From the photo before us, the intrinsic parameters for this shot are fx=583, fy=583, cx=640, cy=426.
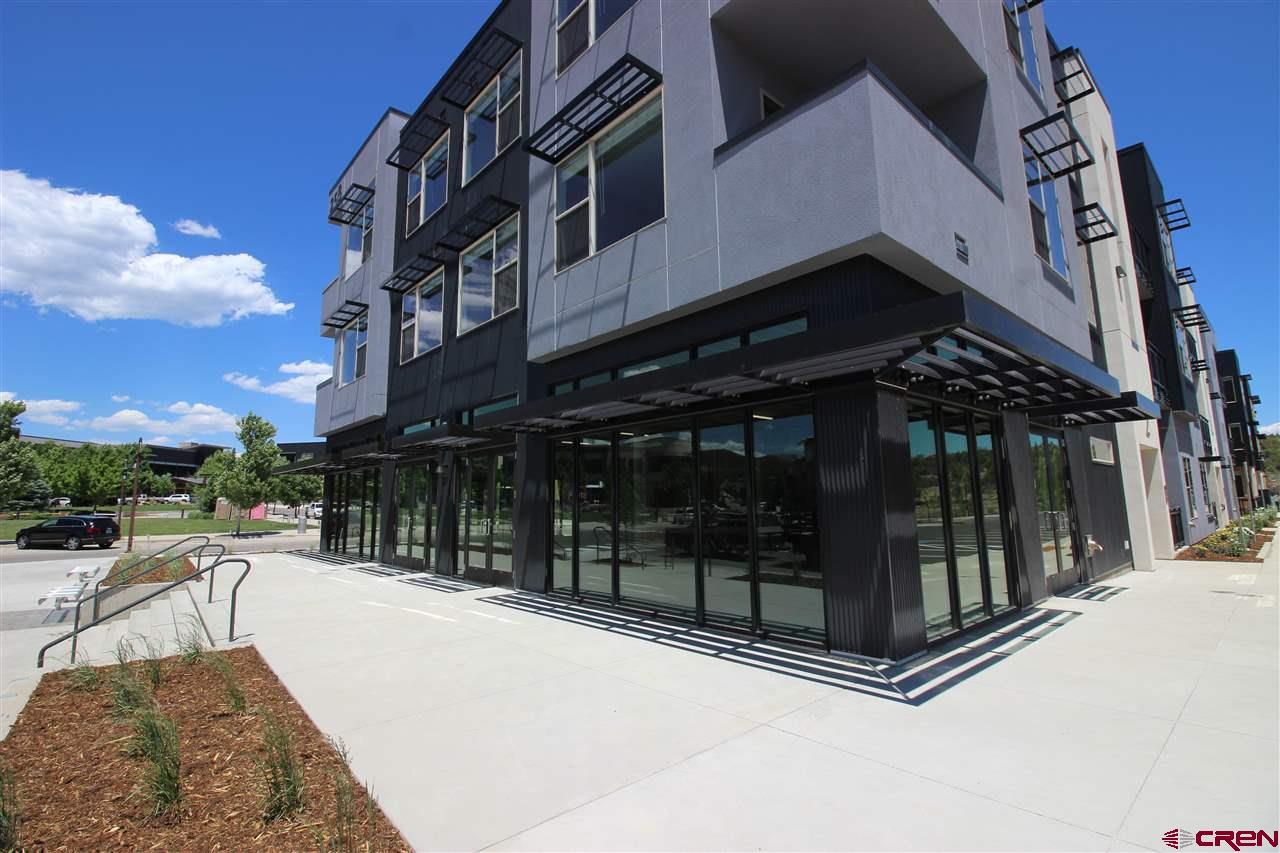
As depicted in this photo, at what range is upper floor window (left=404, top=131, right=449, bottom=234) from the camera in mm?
17312

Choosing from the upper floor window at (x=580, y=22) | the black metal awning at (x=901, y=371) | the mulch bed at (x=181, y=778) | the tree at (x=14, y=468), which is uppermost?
the upper floor window at (x=580, y=22)

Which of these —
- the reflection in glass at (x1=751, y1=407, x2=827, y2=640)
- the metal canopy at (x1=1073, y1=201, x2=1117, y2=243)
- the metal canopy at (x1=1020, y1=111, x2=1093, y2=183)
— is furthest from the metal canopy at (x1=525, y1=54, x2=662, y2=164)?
the metal canopy at (x1=1073, y1=201, x2=1117, y2=243)

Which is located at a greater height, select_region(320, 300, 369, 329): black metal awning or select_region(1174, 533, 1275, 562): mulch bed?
select_region(320, 300, 369, 329): black metal awning

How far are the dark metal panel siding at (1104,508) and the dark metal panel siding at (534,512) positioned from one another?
11.2m

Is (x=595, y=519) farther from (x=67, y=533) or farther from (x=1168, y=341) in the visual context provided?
(x=67, y=533)

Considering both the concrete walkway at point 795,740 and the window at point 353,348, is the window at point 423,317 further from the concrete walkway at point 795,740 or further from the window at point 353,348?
the concrete walkway at point 795,740

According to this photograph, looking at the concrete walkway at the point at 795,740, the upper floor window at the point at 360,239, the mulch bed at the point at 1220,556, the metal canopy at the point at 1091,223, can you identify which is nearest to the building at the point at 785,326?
the metal canopy at the point at 1091,223

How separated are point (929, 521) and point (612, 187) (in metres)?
7.44

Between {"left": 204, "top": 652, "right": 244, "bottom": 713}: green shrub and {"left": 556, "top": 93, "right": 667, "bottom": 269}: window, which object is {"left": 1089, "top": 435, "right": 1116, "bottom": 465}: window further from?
{"left": 204, "top": 652, "right": 244, "bottom": 713}: green shrub

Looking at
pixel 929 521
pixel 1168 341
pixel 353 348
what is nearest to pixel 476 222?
pixel 353 348

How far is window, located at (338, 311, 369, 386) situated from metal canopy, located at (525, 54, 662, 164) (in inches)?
488

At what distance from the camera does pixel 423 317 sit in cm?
1767

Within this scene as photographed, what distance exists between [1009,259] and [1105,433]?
27.7 feet

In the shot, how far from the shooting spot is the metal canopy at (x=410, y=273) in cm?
1641
